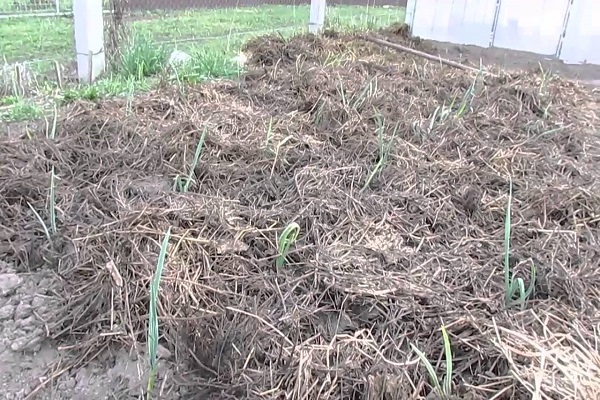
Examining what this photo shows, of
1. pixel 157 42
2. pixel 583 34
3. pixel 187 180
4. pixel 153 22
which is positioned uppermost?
pixel 583 34

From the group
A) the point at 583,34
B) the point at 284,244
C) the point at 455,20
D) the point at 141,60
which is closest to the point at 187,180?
the point at 284,244

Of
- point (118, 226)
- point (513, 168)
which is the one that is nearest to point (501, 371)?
point (118, 226)

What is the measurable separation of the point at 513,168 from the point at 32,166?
2098 mm

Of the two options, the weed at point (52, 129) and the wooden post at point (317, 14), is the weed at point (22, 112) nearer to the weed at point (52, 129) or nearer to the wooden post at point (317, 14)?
the weed at point (52, 129)

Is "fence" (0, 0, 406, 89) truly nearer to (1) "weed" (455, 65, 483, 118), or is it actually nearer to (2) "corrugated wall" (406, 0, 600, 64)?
(2) "corrugated wall" (406, 0, 600, 64)

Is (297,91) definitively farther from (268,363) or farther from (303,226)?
(268,363)

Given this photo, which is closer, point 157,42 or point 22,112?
point 22,112

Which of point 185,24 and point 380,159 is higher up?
point 185,24

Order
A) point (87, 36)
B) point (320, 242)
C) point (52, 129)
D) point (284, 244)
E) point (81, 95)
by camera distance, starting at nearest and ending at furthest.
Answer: point (284, 244)
point (320, 242)
point (52, 129)
point (81, 95)
point (87, 36)

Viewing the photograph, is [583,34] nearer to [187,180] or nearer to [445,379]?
[187,180]

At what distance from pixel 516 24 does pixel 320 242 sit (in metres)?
5.93

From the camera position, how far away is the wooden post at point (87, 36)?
3666 mm

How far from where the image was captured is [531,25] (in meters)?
6.44

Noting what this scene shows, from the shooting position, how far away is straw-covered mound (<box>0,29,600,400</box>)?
133 cm
